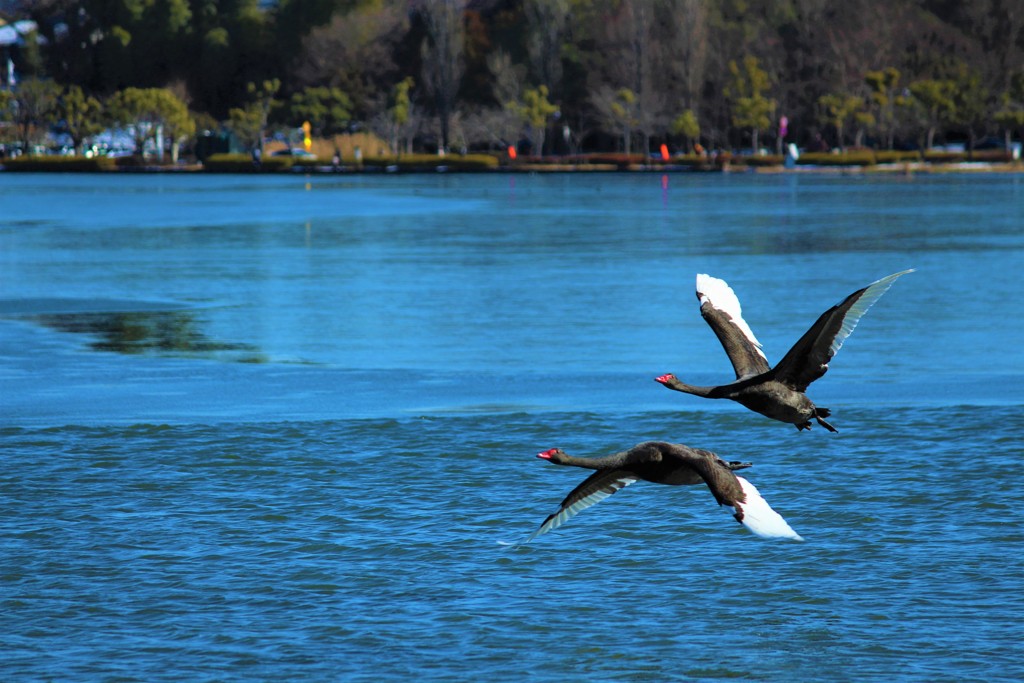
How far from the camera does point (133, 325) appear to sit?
25219 millimetres

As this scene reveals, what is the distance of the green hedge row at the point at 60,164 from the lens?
146000mm

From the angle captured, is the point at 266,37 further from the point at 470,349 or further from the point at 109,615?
the point at 109,615

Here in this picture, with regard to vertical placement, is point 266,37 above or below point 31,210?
above

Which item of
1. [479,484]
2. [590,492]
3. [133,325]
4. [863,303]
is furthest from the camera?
[133,325]

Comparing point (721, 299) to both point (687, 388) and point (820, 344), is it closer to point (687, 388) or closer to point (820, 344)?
point (820, 344)

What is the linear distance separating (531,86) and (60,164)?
133 ft

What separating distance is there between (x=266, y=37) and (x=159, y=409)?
153509 mm

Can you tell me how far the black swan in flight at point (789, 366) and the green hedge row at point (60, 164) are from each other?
140267 mm

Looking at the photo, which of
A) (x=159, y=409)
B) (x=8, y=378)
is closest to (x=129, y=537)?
(x=159, y=409)

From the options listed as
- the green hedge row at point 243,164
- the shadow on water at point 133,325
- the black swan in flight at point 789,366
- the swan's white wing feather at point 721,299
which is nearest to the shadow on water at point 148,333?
the shadow on water at point 133,325

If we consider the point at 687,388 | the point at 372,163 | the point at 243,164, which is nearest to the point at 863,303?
the point at 687,388

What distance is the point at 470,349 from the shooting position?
871 inches

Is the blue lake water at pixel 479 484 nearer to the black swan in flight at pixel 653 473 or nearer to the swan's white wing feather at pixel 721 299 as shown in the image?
the black swan in flight at pixel 653 473

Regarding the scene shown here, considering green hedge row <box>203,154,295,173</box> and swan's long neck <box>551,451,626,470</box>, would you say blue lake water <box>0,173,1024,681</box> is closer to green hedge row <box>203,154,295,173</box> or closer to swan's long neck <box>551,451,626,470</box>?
swan's long neck <box>551,451,626,470</box>
